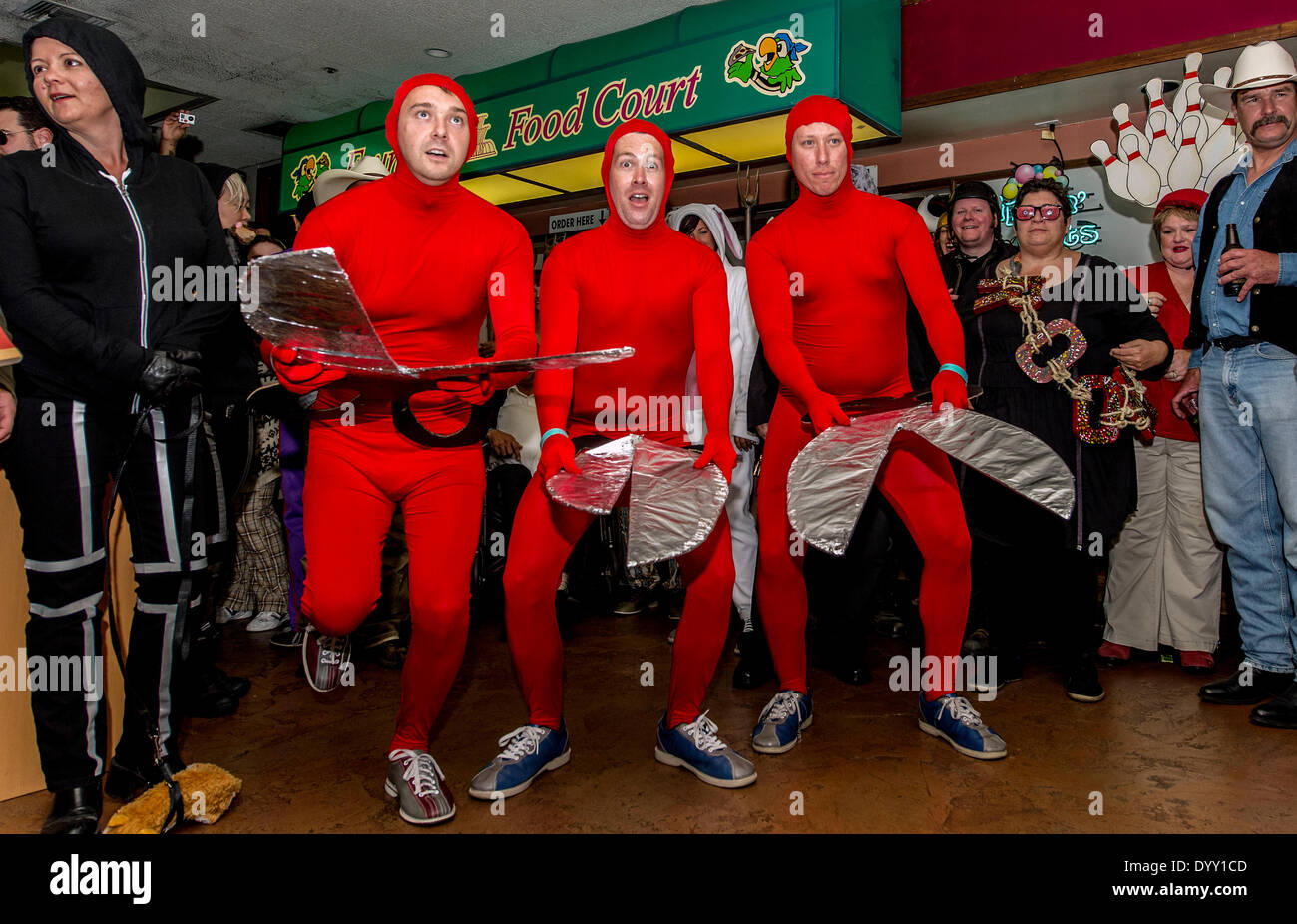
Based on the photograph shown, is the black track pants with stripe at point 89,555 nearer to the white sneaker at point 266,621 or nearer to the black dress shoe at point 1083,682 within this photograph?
the white sneaker at point 266,621

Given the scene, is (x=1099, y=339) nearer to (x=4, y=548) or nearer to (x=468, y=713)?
(x=468, y=713)

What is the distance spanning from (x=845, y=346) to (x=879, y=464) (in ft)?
1.94

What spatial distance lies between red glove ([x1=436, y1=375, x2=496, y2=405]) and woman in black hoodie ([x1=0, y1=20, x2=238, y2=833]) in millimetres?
A: 576

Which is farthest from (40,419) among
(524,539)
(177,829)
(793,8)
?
(793,8)

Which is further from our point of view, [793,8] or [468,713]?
[793,8]

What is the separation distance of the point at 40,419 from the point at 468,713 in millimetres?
1510

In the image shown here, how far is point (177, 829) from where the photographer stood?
200cm

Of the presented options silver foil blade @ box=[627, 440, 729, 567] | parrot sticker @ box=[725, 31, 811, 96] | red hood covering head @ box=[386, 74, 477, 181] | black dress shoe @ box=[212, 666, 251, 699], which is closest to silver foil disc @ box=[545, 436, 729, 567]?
silver foil blade @ box=[627, 440, 729, 567]

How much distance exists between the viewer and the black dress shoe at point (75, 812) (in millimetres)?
1950

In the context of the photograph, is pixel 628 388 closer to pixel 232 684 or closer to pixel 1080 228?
pixel 232 684

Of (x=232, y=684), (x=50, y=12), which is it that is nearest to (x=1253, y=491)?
(x=232, y=684)

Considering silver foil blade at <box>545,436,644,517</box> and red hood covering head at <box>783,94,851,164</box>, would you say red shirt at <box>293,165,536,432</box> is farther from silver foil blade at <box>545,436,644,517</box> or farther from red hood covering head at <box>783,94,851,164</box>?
red hood covering head at <box>783,94,851,164</box>

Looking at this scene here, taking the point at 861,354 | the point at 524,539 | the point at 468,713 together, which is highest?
the point at 861,354

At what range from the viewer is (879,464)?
6.63 ft
